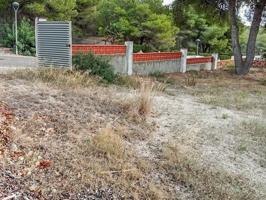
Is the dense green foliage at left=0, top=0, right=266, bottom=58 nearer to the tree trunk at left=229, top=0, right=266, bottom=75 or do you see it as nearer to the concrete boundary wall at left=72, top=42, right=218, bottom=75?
the tree trunk at left=229, top=0, right=266, bottom=75

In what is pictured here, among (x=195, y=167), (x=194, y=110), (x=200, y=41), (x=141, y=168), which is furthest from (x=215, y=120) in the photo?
(x=200, y=41)

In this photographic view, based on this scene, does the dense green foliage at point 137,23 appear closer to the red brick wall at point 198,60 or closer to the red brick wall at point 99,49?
the red brick wall at point 198,60

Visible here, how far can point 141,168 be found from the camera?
192 inches

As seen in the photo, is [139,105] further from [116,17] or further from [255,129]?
[116,17]

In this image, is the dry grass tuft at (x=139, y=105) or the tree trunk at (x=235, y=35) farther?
the tree trunk at (x=235, y=35)

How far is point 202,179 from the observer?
4.98 metres

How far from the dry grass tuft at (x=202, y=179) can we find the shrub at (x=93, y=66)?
17.3ft

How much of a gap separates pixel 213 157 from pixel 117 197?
201 cm

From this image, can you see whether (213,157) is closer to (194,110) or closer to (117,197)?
(117,197)

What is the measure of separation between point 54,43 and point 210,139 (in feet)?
18.9

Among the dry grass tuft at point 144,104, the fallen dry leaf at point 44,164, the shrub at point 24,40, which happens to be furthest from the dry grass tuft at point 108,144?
the shrub at point 24,40

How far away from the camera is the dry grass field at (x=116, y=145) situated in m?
4.26

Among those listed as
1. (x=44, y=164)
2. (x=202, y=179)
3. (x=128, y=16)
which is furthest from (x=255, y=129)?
(x=128, y=16)

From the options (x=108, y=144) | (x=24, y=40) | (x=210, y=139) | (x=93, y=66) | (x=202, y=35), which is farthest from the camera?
(x=202, y=35)
